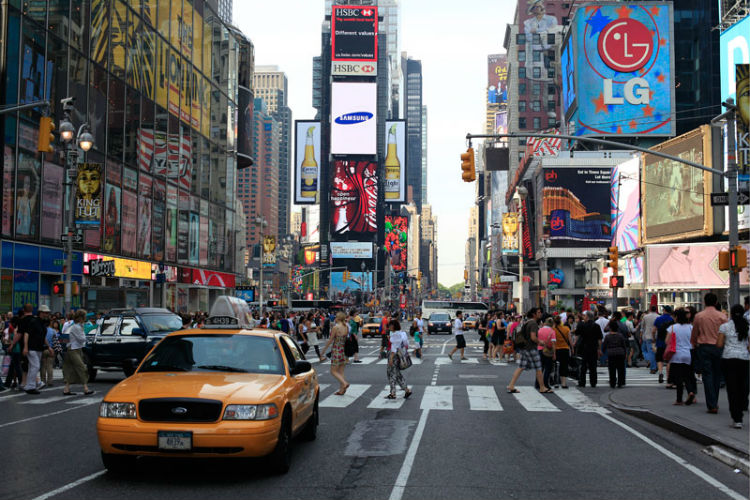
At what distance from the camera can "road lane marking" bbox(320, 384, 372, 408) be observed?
580 inches

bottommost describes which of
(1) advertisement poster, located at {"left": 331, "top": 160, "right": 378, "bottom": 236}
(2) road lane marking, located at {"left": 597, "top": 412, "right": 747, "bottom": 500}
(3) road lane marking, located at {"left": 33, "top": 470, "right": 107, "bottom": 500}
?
(2) road lane marking, located at {"left": 597, "top": 412, "right": 747, "bottom": 500}

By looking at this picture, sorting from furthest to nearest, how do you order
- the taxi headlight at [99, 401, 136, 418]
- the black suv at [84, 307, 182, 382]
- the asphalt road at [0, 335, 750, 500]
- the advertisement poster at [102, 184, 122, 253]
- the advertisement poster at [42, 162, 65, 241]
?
the advertisement poster at [102, 184, 122, 253], the advertisement poster at [42, 162, 65, 241], the black suv at [84, 307, 182, 382], the taxi headlight at [99, 401, 136, 418], the asphalt road at [0, 335, 750, 500]

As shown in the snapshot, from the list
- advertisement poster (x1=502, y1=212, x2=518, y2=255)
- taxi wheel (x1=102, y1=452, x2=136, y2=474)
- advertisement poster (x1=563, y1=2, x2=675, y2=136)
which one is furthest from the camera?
advertisement poster (x1=502, y1=212, x2=518, y2=255)

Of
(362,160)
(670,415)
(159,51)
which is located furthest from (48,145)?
(362,160)

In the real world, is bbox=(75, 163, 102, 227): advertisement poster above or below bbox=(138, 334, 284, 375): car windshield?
above

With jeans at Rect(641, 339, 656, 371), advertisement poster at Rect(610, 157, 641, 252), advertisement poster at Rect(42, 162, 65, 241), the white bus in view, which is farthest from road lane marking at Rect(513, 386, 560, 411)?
the white bus

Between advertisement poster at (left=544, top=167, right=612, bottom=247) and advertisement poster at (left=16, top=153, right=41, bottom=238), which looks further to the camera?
advertisement poster at (left=544, top=167, right=612, bottom=247)

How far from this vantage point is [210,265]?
193 feet

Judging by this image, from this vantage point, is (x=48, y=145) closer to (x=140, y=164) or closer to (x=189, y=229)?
(x=140, y=164)

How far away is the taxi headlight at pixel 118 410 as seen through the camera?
24.9 feet

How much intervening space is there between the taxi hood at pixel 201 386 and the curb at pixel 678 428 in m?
5.59

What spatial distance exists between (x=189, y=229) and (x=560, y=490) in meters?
49.6

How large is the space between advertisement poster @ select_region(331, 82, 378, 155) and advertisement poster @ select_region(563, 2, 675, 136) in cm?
7793

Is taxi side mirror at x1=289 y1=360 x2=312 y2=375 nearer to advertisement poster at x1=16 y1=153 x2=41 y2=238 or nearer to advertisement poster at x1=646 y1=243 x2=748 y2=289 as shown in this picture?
advertisement poster at x1=16 y1=153 x2=41 y2=238
